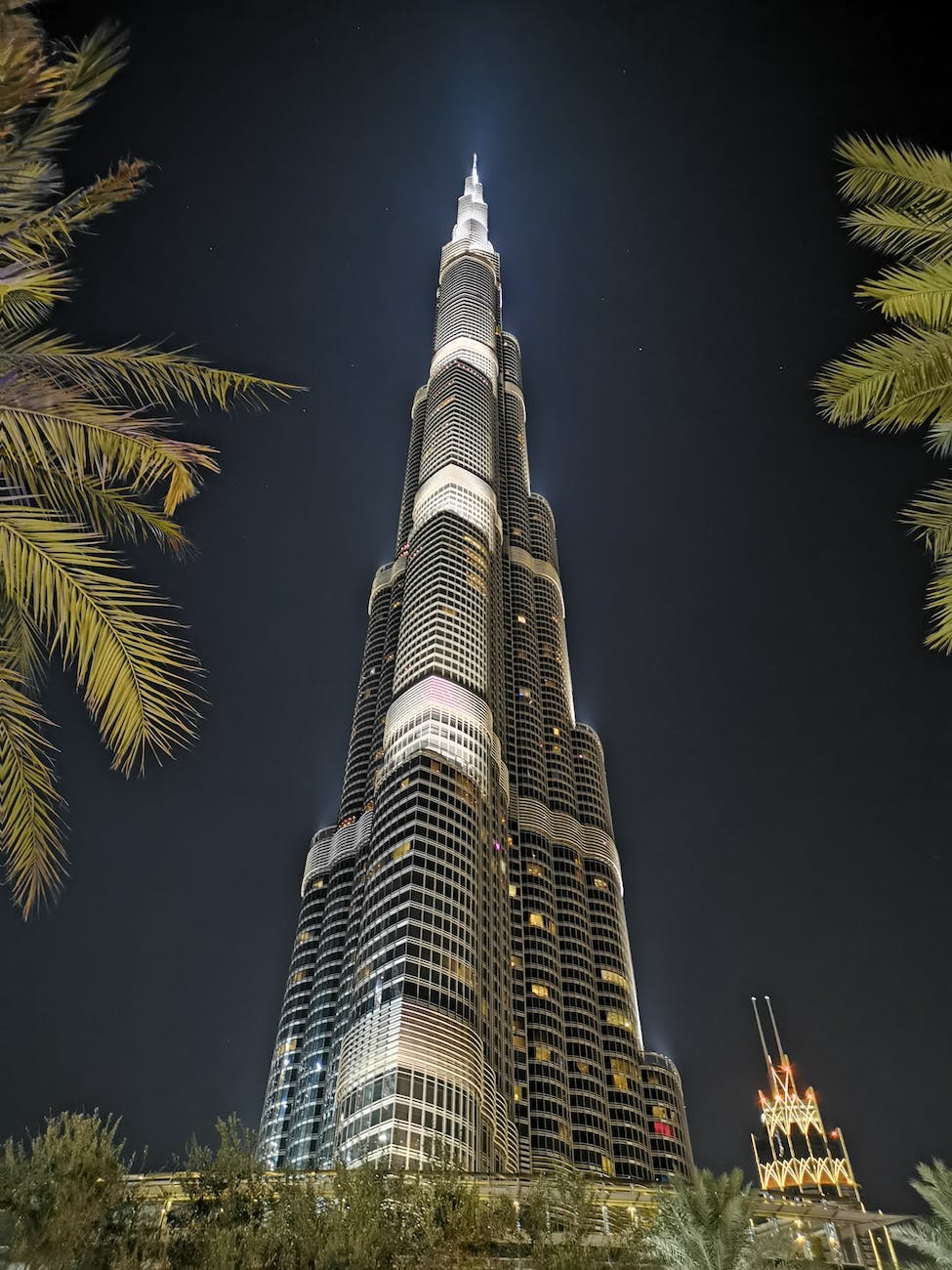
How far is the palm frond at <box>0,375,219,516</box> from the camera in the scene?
7691 millimetres

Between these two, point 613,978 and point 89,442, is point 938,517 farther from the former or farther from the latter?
point 613,978

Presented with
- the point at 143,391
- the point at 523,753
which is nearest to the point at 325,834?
the point at 523,753

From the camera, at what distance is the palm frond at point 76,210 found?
8062 millimetres

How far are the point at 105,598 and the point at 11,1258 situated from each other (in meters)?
22.9

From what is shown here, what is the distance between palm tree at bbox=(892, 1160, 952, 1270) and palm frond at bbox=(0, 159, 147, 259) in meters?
23.9

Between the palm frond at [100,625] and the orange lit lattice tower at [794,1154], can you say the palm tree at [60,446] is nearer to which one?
the palm frond at [100,625]

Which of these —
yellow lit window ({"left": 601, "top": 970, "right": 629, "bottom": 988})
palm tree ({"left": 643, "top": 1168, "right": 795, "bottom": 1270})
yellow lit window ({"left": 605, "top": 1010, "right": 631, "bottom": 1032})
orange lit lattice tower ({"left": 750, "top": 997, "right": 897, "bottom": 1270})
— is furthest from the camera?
yellow lit window ({"left": 601, "top": 970, "right": 629, "bottom": 988})

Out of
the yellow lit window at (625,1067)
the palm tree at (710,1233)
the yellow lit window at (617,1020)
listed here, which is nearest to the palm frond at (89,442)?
the palm tree at (710,1233)

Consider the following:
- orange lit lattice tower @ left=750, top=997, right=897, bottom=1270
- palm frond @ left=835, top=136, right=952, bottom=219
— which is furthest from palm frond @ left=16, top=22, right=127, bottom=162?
orange lit lattice tower @ left=750, top=997, right=897, bottom=1270

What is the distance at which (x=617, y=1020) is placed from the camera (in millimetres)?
134625

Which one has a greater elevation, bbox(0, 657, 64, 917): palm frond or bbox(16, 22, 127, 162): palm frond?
bbox(16, 22, 127, 162): palm frond

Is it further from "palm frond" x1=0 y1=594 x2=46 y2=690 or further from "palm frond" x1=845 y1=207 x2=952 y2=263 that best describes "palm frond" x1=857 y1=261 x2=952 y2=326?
"palm frond" x1=0 y1=594 x2=46 y2=690

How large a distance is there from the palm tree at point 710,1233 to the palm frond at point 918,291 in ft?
61.4

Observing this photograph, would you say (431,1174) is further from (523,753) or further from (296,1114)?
(523,753)
